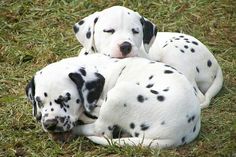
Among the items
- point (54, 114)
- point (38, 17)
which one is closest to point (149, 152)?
point (54, 114)

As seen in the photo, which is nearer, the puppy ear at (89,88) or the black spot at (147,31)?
the puppy ear at (89,88)

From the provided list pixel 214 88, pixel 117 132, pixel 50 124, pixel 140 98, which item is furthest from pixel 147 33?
pixel 50 124

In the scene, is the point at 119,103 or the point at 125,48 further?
the point at 125,48

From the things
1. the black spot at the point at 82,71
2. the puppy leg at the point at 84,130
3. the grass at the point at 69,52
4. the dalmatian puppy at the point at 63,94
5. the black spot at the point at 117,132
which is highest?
the black spot at the point at 82,71

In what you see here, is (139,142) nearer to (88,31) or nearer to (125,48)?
(125,48)

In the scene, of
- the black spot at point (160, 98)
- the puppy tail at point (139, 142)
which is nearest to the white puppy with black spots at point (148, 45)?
the black spot at point (160, 98)

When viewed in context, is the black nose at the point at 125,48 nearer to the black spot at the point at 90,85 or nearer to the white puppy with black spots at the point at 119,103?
the white puppy with black spots at the point at 119,103

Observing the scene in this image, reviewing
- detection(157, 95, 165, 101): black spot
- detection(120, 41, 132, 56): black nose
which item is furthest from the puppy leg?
detection(120, 41, 132, 56): black nose
